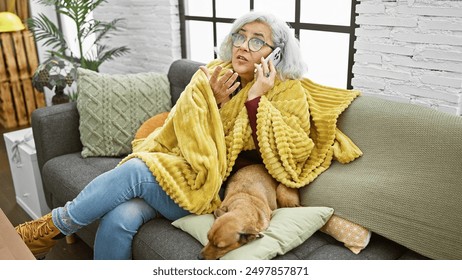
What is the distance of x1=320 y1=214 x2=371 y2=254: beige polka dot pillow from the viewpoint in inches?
51.9

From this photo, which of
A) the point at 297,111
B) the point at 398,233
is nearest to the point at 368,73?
the point at 297,111

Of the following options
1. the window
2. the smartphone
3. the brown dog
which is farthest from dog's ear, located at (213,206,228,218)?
the window

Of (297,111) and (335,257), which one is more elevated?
(297,111)

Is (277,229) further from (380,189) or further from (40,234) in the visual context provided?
(40,234)

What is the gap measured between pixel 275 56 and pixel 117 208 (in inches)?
31.0

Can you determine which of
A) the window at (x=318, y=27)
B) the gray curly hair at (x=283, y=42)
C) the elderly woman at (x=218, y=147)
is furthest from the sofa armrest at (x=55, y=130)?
the gray curly hair at (x=283, y=42)

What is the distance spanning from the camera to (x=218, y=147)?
1485 millimetres

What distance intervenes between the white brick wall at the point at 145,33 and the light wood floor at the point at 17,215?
113 centimetres

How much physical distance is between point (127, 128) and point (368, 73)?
1112 mm

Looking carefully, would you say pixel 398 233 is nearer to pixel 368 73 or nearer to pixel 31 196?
pixel 368 73

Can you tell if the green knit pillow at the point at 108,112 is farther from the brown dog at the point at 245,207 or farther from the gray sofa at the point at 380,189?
the brown dog at the point at 245,207

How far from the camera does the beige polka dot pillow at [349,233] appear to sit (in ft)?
4.32

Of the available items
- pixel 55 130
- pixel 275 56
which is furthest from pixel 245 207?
pixel 55 130
